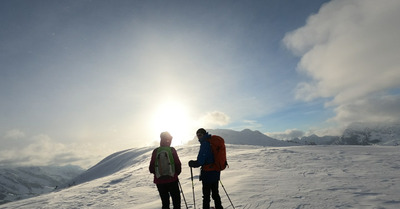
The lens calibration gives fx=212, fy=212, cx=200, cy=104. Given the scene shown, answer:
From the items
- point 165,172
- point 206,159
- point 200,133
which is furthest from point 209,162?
point 165,172

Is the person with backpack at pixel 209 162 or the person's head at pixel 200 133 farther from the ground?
the person's head at pixel 200 133

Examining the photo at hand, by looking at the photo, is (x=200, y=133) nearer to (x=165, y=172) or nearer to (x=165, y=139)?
(x=165, y=139)

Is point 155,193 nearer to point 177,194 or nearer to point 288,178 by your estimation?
point 177,194

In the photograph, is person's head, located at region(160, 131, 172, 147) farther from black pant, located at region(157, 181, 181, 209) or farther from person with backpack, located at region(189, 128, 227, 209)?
black pant, located at region(157, 181, 181, 209)

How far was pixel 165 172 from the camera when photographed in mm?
5707

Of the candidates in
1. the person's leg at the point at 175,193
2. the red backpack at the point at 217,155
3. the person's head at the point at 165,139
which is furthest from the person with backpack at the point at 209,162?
the person's head at the point at 165,139

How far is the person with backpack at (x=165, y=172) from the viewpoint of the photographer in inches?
225

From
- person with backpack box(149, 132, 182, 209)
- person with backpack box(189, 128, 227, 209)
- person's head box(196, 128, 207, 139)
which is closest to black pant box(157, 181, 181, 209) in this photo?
person with backpack box(149, 132, 182, 209)

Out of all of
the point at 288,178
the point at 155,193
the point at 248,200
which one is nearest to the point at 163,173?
the point at 248,200

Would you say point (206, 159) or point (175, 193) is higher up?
point (206, 159)

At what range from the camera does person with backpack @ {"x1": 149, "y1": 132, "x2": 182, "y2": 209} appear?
5727mm

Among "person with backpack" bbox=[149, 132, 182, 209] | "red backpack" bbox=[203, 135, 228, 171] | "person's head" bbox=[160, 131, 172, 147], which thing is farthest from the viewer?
"person's head" bbox=[160, 131, 172, 147]

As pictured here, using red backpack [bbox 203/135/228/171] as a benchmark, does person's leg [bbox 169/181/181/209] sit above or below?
below

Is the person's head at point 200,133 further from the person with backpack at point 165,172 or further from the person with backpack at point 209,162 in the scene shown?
the person with backpack at point 165,172
